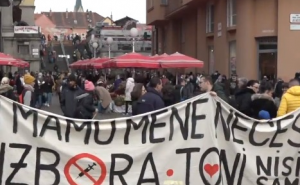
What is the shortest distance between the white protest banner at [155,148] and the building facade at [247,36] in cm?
2300

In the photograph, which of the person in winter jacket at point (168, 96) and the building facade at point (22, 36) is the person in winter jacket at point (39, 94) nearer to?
the person in winter jacket at point (168, 96)

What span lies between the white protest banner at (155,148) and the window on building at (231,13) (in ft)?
87.9

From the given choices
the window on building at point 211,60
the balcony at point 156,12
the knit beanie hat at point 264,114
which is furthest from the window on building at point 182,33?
the knit beanie hat at point 264,114

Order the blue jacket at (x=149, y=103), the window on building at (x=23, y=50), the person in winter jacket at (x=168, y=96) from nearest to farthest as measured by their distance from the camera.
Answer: the blue jacket at (x=149, y=103), the person in winter jacket at (x=168, y=96), the window on building at (x=23, y=50)

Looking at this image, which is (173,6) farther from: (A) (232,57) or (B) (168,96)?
(B) (168,96)

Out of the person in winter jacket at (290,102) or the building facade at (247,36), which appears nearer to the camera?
the person in winter jacket at (290,102)

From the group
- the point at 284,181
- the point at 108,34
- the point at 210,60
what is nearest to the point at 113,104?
the point at 210,60

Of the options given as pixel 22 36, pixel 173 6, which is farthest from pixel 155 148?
pixel 22 36

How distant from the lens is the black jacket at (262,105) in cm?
1038

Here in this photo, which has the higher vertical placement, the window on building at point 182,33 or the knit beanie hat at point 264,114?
the window on building at point 182,33

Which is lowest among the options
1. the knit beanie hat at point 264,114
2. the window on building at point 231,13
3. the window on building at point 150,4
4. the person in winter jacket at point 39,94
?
the person in winter jacket at point 39,94

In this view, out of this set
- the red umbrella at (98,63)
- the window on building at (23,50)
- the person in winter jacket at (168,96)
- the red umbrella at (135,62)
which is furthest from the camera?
the window on building at (23,50)

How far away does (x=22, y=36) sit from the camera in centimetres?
6606

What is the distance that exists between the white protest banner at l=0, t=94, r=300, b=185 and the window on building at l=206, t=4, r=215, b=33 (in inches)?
1231
